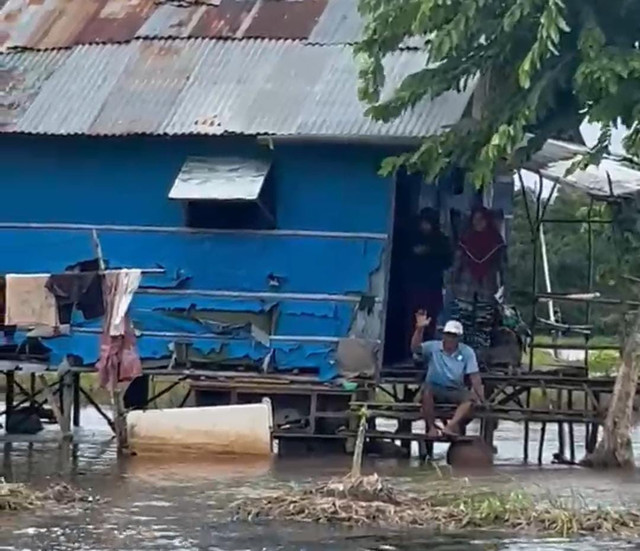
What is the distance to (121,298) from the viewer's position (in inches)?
664

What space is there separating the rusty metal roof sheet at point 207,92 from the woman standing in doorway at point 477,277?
2124 millimetres

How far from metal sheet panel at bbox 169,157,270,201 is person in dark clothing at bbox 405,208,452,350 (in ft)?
7.53

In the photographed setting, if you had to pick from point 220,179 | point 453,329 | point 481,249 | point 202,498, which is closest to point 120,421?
point 220,179

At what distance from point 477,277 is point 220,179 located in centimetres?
327

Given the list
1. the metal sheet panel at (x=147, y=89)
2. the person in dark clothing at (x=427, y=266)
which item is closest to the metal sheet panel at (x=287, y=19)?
the metal sheet panel at (x=147, y=89)

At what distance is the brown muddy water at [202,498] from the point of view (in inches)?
452

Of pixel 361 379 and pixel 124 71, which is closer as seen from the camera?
pixel 361 379

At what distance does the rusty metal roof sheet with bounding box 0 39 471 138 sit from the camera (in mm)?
17594

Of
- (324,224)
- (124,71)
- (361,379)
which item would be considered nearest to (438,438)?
(361,379)

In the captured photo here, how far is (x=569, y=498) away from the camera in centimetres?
1351

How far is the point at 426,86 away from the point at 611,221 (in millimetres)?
3119

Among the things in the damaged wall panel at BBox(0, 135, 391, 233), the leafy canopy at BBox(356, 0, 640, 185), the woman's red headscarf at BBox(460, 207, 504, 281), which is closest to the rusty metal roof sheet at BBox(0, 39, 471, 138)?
the damaged wall panel at BBox(0, 135, 391, 233)

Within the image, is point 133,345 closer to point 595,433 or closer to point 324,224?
point 324,224

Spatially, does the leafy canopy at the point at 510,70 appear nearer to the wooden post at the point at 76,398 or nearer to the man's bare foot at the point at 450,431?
the man's bare foot at the point at 450,431
